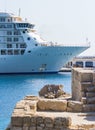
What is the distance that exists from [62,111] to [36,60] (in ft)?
209

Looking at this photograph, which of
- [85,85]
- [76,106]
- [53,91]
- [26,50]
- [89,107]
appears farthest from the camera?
[26,50]

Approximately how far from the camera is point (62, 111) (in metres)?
9.75

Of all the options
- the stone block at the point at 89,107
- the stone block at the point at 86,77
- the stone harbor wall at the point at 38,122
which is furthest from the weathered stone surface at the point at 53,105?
the stone harbor wall at the point at 38,122

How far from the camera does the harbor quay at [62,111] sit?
23.4 feet

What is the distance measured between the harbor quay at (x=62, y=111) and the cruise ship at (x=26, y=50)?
61548 mm

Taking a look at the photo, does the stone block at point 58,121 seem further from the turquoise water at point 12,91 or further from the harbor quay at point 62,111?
the turquoise water at point 12,91

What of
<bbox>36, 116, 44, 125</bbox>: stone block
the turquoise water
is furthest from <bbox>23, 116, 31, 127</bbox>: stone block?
the turquoise water

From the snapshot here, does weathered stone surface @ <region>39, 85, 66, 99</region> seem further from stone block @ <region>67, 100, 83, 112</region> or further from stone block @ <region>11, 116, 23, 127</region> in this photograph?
stone block @ <region>11, 116, 23, 127</region>

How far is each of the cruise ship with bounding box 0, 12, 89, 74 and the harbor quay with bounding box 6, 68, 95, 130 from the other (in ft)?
202

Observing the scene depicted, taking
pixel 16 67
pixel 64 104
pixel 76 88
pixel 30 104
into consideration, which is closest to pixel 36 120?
pixel 30 104

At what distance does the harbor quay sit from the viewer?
7.14 meters

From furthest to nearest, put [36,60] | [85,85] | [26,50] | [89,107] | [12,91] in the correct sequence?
[26,50]
[36,60]
[12,91]
[85,85]
[89,107]

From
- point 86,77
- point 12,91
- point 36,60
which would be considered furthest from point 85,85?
point 36,60

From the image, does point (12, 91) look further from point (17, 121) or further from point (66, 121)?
point (66, 121)
